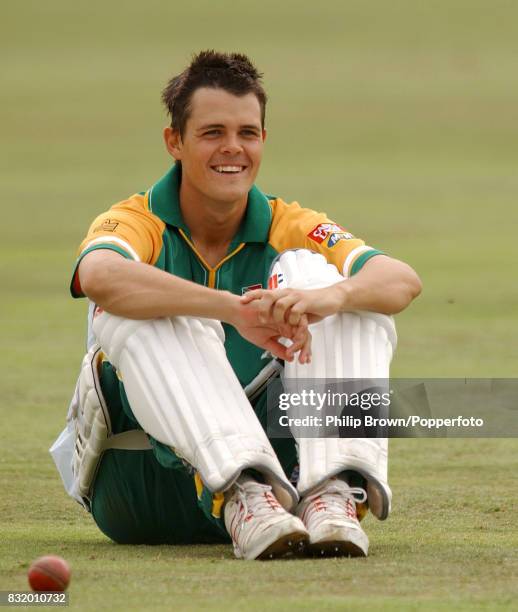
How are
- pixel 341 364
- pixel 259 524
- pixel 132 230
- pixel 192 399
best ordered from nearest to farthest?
1. pixel 259 524
2. pixel 192 399
3. pixel 341 364
4. pixel 132 230

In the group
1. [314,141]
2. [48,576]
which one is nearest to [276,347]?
[48,576]

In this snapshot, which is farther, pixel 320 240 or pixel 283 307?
pixel 320 240

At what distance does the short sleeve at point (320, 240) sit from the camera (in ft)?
13.0

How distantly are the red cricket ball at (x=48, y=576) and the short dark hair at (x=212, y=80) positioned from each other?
1.50 m

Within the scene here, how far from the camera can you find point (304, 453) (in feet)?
11.6

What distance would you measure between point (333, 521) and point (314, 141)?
69.6ft

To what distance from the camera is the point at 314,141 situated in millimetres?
24359

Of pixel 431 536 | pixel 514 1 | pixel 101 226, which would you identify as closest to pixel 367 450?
pixel 431 536

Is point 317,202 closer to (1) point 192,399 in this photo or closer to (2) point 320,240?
(2) point 320,240

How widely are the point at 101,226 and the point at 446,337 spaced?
6.28 meters

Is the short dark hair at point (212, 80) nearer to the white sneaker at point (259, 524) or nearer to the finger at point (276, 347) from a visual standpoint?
the finger at point (276, 347)

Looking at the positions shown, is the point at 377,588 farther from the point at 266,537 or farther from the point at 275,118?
the point at 275,118

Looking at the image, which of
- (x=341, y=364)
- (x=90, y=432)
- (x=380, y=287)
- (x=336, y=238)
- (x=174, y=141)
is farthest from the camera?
(x=174, y=141)

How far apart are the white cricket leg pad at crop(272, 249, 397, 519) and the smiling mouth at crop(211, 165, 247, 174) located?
0.31 meters
